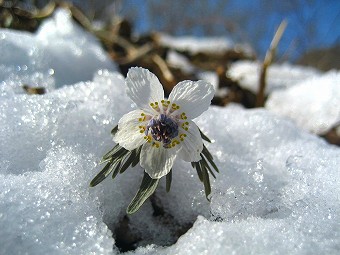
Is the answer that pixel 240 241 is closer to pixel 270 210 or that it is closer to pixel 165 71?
pixel 270 210

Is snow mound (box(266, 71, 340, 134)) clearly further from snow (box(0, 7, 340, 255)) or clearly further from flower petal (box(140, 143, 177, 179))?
flower petal (box(140, 143, 177, 179))

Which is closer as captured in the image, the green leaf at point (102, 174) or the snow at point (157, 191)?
the snow at point (157, 191)

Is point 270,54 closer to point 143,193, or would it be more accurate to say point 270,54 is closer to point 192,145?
point 192,145

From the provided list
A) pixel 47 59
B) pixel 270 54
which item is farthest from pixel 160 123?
pixel 270 54

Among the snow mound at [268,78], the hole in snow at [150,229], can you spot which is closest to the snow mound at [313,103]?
the snow mound at [268,78]

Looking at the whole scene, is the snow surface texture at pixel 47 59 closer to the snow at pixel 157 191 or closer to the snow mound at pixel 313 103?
the snow at pixel 157 191

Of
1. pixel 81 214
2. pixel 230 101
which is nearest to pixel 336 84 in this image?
pixel 230 101

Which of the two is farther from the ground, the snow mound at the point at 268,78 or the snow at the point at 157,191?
the snow at the point at 157,191
